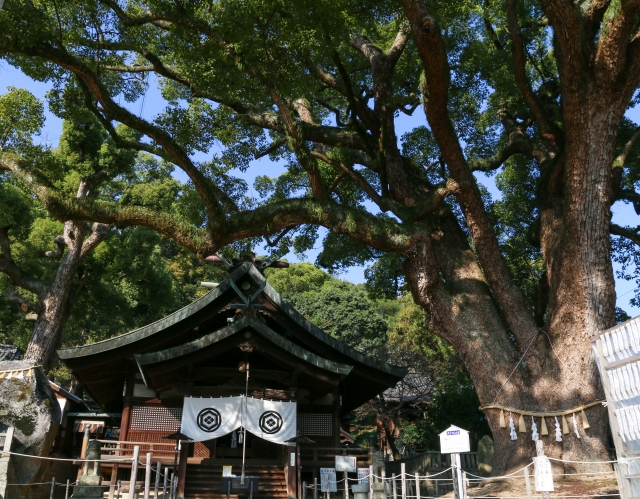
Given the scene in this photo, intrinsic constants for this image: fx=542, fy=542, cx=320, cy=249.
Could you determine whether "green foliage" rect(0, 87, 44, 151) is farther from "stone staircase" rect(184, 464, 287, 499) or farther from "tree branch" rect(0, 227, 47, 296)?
"stone staircase" rect(184, 464, 287, 499)

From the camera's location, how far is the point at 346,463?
412 inches

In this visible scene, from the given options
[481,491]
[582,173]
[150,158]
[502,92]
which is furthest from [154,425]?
[150,158]

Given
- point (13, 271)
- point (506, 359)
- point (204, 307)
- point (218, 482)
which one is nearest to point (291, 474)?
point (218, 482)

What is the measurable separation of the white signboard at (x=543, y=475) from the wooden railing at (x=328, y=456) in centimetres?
551

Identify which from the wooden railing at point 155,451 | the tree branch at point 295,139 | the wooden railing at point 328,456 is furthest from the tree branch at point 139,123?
the wooden railing at point 328,456

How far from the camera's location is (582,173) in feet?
31.2

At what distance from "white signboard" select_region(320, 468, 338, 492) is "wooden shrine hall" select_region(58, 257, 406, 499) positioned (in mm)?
620

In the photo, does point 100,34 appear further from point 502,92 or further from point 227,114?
point 502,92

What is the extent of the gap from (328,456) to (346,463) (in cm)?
104

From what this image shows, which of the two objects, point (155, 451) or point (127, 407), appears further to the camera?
point (127, 407)

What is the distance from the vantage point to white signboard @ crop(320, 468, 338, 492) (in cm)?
995

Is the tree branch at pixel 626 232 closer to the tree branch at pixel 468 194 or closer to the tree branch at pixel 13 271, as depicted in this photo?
the tree branch at pixel 468 194

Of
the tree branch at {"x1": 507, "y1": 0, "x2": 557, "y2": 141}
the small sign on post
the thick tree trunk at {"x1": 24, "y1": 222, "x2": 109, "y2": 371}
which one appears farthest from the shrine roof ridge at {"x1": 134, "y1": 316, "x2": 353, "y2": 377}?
the thick tree trunk at {"x1": 24, "y1": 222, "x2": 109, "y2": 371}

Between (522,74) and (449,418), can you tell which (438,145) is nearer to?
(522,74)
